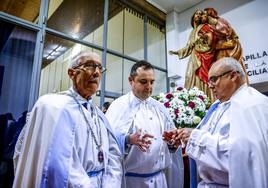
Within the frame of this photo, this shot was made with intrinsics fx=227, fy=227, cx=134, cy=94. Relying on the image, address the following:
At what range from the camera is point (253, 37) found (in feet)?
17.1

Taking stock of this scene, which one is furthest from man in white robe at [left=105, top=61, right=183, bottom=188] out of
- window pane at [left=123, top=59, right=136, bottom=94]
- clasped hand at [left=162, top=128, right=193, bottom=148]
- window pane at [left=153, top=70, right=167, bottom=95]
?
window pane at [left=153, top=70, right=167, bottom=95]

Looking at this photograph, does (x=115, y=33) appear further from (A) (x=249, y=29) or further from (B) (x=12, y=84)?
(A) (x=249, y=29)

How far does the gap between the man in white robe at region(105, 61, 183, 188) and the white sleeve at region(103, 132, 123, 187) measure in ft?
0.63

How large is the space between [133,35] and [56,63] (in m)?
2.64

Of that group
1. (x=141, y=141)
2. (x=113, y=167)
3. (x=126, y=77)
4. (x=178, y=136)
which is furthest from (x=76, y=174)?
(x=126, y=77)

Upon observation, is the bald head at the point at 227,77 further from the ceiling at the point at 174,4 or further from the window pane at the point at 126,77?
the ceiling at the point at 174,4

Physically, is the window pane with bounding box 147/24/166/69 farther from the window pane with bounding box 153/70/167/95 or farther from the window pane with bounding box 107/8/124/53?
the window pane with bounding box 107/8/124/53

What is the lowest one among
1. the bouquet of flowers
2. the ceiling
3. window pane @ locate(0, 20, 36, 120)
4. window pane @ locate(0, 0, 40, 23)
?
the bouquet of flowers

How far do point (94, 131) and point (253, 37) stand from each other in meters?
5.00

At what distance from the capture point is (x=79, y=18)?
5.45m

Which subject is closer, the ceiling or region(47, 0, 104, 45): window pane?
region(47, 0, 104, 45): window pane

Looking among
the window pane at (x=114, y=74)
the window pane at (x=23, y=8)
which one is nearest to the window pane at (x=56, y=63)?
the window pane at (x=23, y=8)

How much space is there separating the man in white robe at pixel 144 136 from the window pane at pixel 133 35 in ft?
12.6

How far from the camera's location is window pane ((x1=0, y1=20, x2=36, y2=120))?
138 inches
